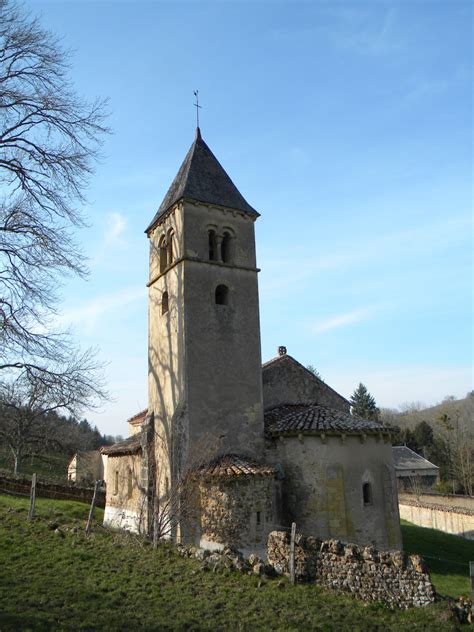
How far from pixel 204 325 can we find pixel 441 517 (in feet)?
77.2

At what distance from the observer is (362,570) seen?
35.8 feet

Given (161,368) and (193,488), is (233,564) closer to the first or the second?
(193,488)

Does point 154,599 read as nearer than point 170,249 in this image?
Yes

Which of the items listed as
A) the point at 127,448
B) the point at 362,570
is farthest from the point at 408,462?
the point at 362,570

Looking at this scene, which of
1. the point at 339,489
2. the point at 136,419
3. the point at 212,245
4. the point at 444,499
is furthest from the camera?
the point at 444,499

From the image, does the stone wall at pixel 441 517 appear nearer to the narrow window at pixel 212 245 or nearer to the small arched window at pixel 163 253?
A: the narrow window at pixel 212 245

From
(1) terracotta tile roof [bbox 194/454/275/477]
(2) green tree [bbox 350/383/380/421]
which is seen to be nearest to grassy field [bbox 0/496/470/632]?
(1) terracotta tile roof [bbox 194/454/275/477]

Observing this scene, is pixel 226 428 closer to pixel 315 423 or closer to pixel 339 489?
pixel 315 423

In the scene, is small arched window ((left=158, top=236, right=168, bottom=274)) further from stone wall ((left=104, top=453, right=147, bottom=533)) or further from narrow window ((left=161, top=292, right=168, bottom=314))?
stone wall ((left=104, top=453, right=147, bottom=533))

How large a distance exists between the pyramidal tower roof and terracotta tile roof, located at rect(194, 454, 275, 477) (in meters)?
9.54

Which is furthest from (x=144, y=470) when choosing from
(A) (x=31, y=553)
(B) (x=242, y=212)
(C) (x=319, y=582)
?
(B) (x=242, y=212)

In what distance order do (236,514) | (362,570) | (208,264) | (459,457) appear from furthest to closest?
(459,457), (208,264), (236,514), (362,570)

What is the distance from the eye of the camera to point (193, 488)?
1547 centimetres

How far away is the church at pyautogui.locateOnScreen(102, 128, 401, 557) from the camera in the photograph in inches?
606
